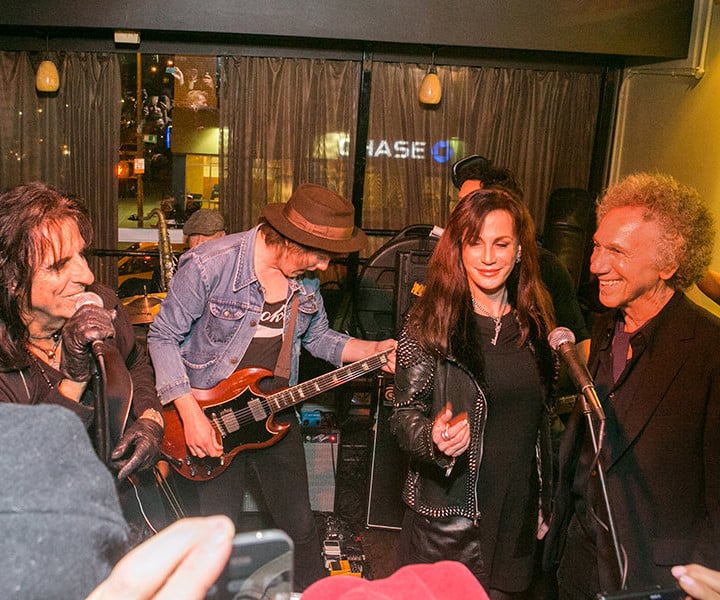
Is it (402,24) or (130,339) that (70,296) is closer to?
(130,339)

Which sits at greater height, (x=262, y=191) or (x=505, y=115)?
(x=505, y=115)

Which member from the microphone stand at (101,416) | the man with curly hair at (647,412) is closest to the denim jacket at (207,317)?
the microphone stand at (101,416)

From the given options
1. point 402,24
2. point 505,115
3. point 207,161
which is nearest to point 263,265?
point 402,24

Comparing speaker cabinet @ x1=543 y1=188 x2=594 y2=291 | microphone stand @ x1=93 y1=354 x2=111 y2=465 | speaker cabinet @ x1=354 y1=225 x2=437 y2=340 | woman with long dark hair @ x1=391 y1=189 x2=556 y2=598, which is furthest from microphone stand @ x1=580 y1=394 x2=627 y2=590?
speaker cabinet @ x1=543 y1=188 x2=594 y2=291

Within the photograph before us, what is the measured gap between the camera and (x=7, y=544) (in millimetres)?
497

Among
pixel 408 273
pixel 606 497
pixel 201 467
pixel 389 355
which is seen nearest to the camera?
pixel 606 497

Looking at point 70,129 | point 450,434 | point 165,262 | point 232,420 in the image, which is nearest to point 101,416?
point 450,434

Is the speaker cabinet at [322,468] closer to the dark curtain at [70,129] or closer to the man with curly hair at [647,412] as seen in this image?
the man with curly hair at [647,412]

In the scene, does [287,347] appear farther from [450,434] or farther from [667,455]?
[667,455]

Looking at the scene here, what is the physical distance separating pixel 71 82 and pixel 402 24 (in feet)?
10.3

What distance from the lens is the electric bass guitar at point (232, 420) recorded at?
273 cm

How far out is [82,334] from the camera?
5.20ft

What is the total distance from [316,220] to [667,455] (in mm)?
1573

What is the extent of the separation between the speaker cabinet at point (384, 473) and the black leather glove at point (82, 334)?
2.11 m
